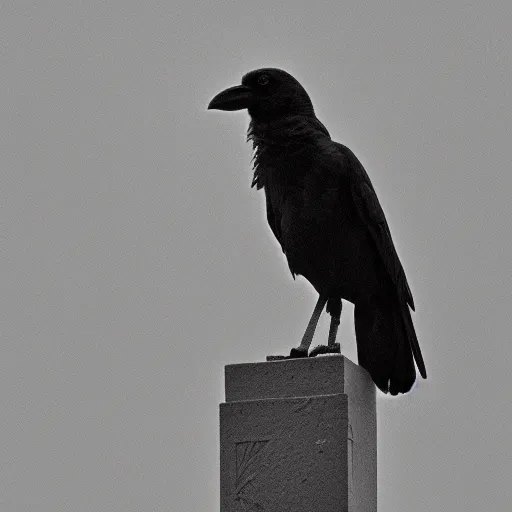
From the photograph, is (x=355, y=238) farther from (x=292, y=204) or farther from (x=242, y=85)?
(x=242, y=85)

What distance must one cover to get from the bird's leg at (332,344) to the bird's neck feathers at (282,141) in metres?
0.86

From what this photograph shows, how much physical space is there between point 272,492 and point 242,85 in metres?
2.42

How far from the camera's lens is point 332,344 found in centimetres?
718

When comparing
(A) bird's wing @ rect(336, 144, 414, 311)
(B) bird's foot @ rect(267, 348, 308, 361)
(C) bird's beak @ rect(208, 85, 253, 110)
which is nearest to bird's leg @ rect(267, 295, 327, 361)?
(B) bird's foot @ rect(267, 348, 308, 361)

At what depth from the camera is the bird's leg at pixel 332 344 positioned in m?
7.01

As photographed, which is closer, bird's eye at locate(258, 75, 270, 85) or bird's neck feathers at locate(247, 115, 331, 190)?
bird's neck feathers at locate(247, 115, 331, 190)

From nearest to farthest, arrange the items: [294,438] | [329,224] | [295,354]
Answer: [294,438] < [295,354] < [329,224]

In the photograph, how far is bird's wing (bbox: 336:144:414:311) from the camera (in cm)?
712

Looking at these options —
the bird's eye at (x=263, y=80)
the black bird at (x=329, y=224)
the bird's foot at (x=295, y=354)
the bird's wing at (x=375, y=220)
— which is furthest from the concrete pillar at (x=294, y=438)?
the bird's eye at (x=263, y=80)

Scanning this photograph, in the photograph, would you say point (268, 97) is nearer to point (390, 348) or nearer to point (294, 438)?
point (390, 348)

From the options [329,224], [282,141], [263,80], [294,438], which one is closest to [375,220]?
[329,224]

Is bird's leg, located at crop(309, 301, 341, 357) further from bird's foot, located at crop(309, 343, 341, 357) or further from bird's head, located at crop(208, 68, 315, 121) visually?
bird's head, located at crop(208, 68, 315, 121)

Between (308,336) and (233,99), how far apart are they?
1456 mm

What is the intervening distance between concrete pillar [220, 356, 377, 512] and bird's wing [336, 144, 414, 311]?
2.33 ft
